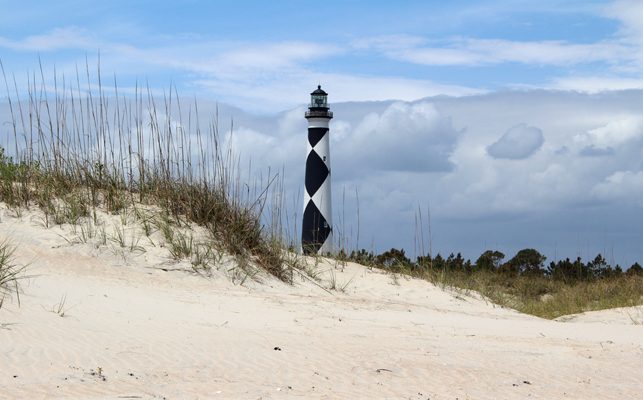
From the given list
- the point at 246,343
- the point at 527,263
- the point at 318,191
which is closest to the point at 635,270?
the point at 527,263

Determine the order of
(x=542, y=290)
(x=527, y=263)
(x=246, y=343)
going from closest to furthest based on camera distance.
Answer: (x=246, y=343)
(x=542, y=290)
(x=527, y=263)

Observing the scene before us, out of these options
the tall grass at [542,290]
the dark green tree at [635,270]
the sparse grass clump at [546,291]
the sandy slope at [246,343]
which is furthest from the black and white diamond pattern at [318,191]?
the sandy slope at [246,343]

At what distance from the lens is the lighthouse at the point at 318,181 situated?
17.8 meters

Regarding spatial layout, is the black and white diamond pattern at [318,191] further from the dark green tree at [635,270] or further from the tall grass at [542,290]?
the dark green tree at [635,270]

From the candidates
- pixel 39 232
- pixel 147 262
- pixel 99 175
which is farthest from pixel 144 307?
pixel 99 175

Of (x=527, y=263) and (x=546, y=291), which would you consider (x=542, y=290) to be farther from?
(x=527, y=263)

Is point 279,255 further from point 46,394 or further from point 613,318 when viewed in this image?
point 46,394

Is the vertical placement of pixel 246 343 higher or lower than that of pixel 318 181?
lower

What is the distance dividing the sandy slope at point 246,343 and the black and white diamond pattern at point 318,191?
27.4ft

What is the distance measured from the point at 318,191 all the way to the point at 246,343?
473 inches

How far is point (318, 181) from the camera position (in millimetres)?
17953

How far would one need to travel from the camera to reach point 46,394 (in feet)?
13.8

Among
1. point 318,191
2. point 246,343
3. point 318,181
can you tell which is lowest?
point 246,343

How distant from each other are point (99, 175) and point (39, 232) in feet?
3.83
